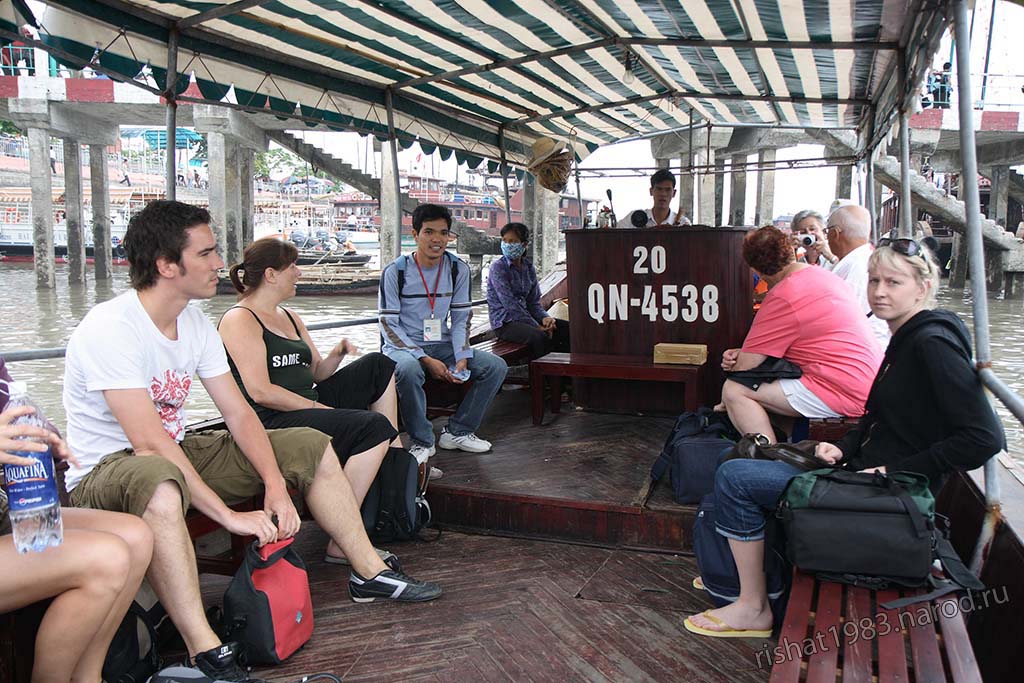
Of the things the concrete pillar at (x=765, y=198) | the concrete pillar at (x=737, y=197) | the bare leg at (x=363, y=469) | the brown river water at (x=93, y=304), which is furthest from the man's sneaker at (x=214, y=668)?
the concrete pillar at (x=737, y=197)

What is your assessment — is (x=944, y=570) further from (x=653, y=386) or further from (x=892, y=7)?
(x=892, y=7)

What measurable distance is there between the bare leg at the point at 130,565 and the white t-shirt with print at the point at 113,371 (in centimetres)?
27

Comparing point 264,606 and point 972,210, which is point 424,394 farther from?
point 972,210

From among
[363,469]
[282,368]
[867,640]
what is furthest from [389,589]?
[867,640]

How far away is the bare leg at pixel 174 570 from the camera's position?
2084 mm

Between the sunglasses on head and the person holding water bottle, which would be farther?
the sunglasses on head

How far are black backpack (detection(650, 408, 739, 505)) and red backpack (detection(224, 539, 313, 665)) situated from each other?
1564 mm

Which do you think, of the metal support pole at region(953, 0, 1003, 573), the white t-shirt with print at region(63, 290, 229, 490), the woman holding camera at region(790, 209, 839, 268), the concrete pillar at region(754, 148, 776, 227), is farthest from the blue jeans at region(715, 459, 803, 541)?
the concrete pillar at region(754, 148, 776, 227)

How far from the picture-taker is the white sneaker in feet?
11.9

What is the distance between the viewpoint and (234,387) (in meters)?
2.54

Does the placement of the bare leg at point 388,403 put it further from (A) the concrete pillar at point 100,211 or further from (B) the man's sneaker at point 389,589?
(A) the concrete pillar at point 100,211

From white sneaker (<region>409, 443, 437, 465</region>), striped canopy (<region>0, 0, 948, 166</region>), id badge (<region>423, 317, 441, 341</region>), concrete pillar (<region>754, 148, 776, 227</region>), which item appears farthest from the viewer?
concrete pillar (<region>754, 148, 776, 227</region>)

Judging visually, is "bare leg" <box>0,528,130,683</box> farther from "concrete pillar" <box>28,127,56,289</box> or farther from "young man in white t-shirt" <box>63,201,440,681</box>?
"concrete pillar" <box>28,127,56,289</box>

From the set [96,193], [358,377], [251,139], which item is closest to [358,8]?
[358,377]
